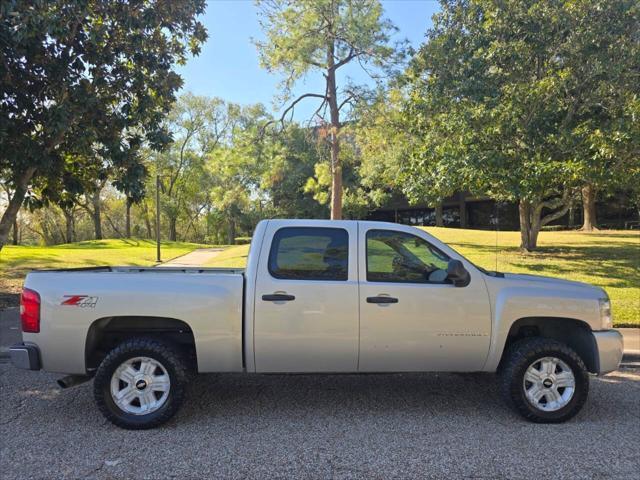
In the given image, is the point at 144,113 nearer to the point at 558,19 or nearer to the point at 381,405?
the point at 381,405

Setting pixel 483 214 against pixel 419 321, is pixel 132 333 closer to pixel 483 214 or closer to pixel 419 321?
pixel 419 321

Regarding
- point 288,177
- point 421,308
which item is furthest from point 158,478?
point 288,177

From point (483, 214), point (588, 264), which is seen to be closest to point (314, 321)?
point (588, 264)

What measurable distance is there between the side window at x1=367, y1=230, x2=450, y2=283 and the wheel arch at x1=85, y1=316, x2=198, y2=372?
1840 mm

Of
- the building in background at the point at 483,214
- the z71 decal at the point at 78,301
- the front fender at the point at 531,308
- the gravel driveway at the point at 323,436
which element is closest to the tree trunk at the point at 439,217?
the building in background at the point at 483,214

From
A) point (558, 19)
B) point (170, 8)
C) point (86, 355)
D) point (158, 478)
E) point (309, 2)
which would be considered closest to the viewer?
point (158, 478)

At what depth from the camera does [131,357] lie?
13.8 feet

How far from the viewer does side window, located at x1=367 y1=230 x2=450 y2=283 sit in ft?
14.7

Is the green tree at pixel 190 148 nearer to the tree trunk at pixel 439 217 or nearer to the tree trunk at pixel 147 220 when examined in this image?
the tree trunk at pixel 147 220

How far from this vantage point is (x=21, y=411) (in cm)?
458

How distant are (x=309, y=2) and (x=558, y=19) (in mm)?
8547

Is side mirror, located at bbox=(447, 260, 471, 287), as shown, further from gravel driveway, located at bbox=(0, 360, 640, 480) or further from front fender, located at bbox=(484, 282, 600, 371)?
gravel driveway, located at bbox=(0, 360, 640, 480)

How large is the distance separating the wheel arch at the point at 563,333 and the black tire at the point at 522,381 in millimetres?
210

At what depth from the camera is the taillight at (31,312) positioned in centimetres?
415
